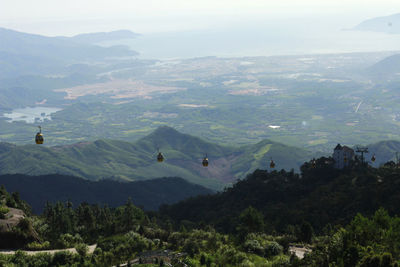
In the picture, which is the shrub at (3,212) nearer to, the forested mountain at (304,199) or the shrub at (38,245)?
the shrub at (38,245)

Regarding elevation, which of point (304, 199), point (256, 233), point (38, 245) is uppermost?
point (38, 245)

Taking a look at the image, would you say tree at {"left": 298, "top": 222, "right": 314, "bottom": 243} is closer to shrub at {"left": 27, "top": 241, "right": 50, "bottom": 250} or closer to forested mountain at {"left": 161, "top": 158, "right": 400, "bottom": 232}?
forested mountain at {"left": 161, "top": 158, "right": 400, "bottom": 232}

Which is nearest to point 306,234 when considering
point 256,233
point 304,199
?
point 256,233

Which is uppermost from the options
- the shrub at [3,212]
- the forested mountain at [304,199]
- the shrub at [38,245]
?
the shrub at [3,212]

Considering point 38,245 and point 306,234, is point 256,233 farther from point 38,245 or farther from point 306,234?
point 38,245

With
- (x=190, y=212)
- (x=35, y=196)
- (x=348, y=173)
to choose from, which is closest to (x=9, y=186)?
(x=35, y=196)

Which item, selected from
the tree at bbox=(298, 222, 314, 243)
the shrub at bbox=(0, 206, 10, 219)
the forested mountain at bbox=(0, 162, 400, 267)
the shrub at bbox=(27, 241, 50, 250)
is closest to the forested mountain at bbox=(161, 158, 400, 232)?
the forested mountain at bbox=(0, 162, 400, 267)

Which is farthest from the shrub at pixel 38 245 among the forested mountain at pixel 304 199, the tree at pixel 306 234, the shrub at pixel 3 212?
the forested mountain at pixel 304 199

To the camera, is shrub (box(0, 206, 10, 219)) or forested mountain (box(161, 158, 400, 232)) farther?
forested mountain (box(161, 158, 400, 232))
